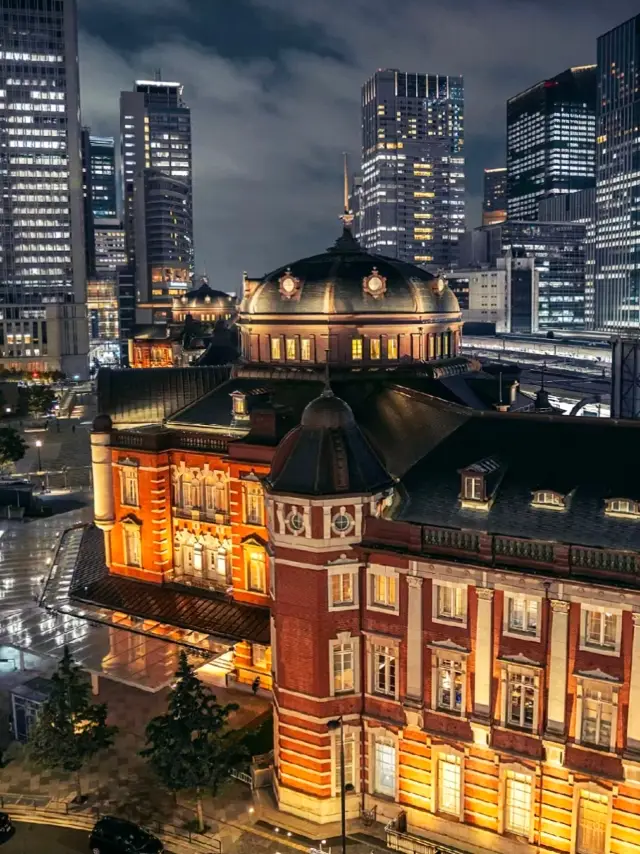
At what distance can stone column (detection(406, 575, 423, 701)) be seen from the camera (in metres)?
39.3

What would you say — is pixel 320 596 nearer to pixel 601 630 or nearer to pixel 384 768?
pixel 384 768

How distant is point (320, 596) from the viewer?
4028 centimetres

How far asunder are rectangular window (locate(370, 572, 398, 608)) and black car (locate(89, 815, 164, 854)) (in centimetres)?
1492

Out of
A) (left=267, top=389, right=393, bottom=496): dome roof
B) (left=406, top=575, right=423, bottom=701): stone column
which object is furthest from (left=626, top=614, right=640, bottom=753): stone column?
(left=267, top=389, right=393, bottom=496): dome roof

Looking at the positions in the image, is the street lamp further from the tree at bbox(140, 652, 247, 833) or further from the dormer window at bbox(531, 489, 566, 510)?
the dormer window at bbox(531, 489, 566, 510)

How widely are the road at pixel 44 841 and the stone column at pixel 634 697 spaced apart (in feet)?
82.0

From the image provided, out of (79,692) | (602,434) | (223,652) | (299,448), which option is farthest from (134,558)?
(602,434)

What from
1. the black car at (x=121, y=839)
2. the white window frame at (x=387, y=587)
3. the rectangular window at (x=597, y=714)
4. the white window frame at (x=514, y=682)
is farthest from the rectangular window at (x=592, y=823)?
the black car at (x=121, y=839)

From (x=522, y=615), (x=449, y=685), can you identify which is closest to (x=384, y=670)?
(x=449, y=685)

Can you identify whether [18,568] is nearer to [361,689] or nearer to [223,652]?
[223,652]

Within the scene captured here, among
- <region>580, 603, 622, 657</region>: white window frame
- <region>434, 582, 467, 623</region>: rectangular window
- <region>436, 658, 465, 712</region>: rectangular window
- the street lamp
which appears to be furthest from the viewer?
<region>436, 658, 465, 712</region>: rectangular window

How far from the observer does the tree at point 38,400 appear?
156 metres

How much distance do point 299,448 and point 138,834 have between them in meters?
19.2

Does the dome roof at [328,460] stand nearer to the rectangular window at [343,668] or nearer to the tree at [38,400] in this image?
the rectangular window at [343,668]
